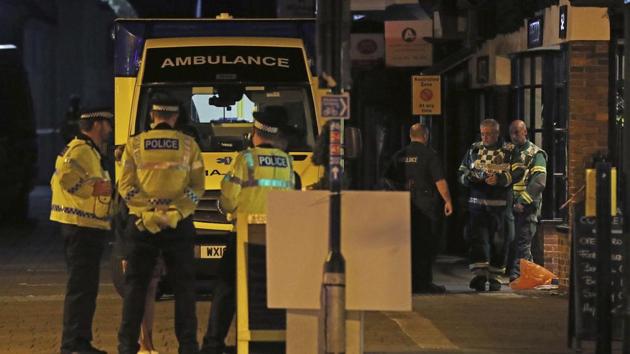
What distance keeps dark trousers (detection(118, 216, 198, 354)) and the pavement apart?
1.11m

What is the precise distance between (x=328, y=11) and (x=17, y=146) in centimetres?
1520

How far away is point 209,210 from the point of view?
1314 cm

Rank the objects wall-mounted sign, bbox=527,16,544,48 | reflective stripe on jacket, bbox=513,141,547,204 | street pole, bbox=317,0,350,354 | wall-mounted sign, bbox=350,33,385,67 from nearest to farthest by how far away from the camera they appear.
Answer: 1. street pole, bbox=317,0,350,354
2. reflective stripe on jacket, bbox=513,141,547,204
3. wall-mounted sign, bbox=527,16,544,48
4. wall-mounted sign, bbox=350,33,385,67

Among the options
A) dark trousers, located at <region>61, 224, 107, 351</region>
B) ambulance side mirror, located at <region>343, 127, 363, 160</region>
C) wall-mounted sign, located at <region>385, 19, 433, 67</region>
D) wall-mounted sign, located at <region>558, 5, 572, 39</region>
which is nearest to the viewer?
ambulance side mirror, located at <region>343, 127, 363, 160</region>

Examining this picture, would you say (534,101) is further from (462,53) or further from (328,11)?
(328,11)

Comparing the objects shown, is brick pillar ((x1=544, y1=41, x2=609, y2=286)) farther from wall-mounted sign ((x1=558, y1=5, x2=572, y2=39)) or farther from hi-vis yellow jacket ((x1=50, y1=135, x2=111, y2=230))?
hi-vis yellow jacket ((x1=50, y1=135, x2=111, y2=230))

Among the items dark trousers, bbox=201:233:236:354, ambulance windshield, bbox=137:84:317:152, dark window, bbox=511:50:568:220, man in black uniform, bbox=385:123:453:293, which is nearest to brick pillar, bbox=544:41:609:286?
dark window, bbox=511:50:568:220

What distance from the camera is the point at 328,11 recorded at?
9.29 meters

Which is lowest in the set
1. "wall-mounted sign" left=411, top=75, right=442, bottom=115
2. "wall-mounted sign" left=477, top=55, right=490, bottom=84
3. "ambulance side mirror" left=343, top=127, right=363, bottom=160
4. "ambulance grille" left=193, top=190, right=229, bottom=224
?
"ambulance grille" left=193, top=190, right=229, bottom=224

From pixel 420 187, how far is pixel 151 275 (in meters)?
4.94

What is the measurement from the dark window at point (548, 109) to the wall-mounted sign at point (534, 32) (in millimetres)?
300

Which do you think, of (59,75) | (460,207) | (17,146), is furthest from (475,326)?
(59,75)

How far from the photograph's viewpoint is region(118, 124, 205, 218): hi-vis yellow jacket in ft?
31.6

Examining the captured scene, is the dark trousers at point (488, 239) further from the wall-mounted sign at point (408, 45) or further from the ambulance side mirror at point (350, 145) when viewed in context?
the wall-mounted sign at point (408, 45)
